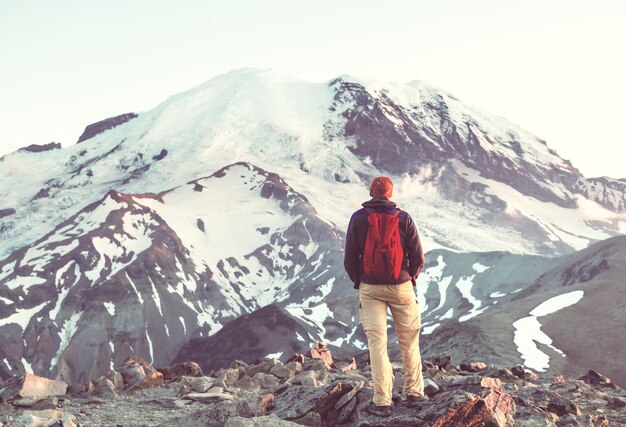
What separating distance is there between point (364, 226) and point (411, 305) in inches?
62.1

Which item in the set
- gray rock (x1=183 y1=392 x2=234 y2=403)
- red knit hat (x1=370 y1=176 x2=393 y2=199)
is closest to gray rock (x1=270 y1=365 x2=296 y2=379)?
gray rock (x1=183 y1=392 x2=234 y2=403)

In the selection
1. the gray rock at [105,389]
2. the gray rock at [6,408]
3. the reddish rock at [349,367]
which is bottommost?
the reddish rock at [349,367]

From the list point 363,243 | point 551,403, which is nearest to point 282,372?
point 551,403

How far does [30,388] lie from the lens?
20500 millimetres

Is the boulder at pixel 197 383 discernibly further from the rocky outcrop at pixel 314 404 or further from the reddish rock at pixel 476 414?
the reddish rock at pixel 476 414

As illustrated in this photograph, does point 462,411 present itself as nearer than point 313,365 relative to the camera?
Yes

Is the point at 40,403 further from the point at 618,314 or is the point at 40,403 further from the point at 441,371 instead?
the point at 618,314

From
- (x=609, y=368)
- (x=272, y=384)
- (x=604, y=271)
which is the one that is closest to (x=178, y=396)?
(x=272, y=384)

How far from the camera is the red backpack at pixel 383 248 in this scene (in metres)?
12.8

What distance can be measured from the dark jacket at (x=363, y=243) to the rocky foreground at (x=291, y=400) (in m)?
2.22

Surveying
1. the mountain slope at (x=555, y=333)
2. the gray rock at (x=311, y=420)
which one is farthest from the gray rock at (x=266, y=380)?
the mountain slope at (x=555, y=333)

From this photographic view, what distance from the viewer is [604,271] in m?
148

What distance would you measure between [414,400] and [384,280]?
2.17m

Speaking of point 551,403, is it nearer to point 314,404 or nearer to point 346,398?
point 346,398
